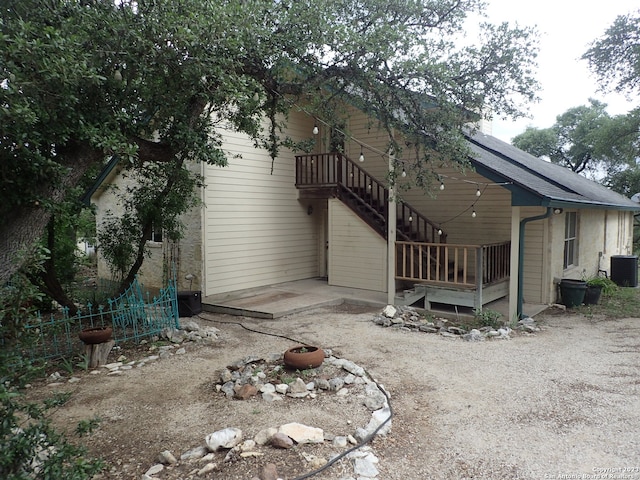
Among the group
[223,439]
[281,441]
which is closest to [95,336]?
[223,439]

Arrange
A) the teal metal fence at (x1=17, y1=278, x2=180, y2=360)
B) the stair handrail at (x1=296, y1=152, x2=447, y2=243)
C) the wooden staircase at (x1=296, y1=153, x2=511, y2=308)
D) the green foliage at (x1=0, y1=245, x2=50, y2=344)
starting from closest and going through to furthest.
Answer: the green foliage at (x1=0, y1=245, x2=50, y2=344) < the teal metal fence at (x1=17, y1=278, x2=180, y2=360) < the wooden staircase at (x1=296, y1=153, x2=511, y2=308) < the stair handrail at (x1=296, y1=152, x2=447, y2=243)

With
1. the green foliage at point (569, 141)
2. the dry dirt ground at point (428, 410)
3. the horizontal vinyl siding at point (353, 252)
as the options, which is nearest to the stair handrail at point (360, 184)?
the horizontal vinyl siding at point (353, 252)

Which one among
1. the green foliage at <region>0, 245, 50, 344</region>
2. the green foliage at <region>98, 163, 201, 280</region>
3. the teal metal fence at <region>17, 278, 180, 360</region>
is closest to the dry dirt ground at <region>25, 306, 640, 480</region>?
the teal metal fence at <region>17, 278, 180, 360</region>

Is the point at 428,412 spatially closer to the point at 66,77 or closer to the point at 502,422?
the point at 502,422

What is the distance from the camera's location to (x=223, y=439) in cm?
342

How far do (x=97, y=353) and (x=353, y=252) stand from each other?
659 cm

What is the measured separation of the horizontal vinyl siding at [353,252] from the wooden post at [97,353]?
20.9 feet

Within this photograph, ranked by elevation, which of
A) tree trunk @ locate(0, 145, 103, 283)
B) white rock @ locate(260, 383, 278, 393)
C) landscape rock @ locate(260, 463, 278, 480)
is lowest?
white rock @ locate(260, 383, 278, 393)

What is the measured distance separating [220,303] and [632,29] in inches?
540

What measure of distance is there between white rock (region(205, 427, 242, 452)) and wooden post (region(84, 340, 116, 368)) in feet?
9.84

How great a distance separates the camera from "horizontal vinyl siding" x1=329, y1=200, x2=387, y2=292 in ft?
34.4

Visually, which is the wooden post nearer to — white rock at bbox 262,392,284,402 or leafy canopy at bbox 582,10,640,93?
white rock at bbox 262,392,284,402

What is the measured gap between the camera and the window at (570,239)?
34.1 ft

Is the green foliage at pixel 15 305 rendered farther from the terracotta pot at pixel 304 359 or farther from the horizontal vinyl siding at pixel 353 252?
the horizontal vinyl siding at pixel 353 252
